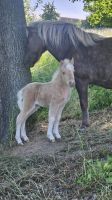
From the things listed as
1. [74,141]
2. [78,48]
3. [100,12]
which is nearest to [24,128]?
[74,141]

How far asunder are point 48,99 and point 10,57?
1.08 meters

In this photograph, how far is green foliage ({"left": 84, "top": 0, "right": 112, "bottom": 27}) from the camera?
31.2 meters

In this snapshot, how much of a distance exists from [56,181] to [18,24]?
3.22 metres

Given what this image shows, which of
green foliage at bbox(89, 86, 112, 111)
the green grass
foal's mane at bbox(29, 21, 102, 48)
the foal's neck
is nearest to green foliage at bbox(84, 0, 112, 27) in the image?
green foliage at bbox(89, 86, 112, 111)

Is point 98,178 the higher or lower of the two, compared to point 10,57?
lower

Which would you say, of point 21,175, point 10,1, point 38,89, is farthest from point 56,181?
point 10,1

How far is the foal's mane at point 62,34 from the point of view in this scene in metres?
7.42

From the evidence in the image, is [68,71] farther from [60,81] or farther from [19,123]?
[19,123]

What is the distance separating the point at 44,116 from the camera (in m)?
8.26

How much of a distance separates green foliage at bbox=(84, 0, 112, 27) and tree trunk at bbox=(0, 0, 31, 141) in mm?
23782

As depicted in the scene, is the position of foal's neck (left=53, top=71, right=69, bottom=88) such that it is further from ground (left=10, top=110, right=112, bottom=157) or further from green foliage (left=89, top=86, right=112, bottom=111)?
green foliage (left=89, top=86, right=112, bottom=111)

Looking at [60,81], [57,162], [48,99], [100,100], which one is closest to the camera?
[57,162]

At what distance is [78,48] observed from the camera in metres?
7.46

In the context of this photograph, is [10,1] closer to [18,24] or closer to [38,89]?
[18,24]
